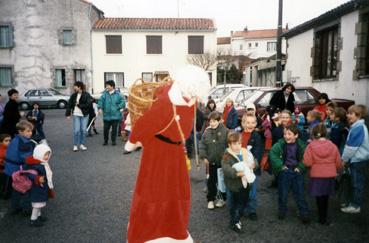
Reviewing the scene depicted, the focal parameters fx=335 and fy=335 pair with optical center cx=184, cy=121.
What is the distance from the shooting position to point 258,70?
1287 inches

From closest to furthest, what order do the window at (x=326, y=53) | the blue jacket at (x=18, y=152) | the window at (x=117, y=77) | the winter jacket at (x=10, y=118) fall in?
the blue jacket at (x=18, y=152) < the winter jacket at (x=10, y=118) < the window at (x=326, y=53) < the window at (x=117, y=77)

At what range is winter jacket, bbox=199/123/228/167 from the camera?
4934 millimetres

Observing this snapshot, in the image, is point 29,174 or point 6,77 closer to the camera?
point 29,174

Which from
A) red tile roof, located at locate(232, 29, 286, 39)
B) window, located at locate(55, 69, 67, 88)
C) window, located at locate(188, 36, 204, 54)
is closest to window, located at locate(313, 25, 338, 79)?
window, located at locate(188, 36, 204, 54)

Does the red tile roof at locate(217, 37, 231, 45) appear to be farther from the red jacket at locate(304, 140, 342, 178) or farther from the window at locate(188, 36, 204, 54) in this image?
the red jacket at locate(304, 140, 342, 178)

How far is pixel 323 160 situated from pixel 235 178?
1232 millimetres

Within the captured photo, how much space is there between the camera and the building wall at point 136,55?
30516mm

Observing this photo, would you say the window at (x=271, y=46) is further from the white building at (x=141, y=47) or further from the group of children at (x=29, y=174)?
the group of children at (x=29, y=174)

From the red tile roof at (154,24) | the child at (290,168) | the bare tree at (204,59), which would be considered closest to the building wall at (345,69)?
the child at (290,168)

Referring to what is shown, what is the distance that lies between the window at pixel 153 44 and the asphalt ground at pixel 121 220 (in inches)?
988

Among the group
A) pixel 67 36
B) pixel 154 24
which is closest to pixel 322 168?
pixel 154 24

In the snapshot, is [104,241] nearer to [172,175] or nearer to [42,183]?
[42,183]

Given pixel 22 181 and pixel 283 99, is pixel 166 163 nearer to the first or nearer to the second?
pixel 22 181

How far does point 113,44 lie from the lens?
30.6 metres
